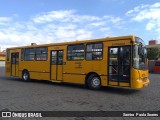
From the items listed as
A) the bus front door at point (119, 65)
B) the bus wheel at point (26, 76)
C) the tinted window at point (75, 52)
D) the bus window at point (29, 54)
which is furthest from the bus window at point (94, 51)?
the bus wheel at point (26, 76)

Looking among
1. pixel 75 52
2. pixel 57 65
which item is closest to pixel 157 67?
pixel 57 65

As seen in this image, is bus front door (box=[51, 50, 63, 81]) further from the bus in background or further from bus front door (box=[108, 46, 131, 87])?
the bus in background

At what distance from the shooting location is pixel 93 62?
14.1m

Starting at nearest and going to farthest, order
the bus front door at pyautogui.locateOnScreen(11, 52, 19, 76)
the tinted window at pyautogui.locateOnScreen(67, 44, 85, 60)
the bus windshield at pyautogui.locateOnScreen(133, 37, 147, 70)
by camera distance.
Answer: the bus windshield at pyautogui.locateOnScreen(133, 37, 147, 70) < the tinted window at pyautogui.locateOnScreen(67, 44, 85, 60) < the bus front door at pyautogui.locateOnScreen(11, 52, 19, 76)

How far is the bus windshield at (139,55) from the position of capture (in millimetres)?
12297

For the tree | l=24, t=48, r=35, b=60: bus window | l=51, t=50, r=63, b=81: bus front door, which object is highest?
the tree

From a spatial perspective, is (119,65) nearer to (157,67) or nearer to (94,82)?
(94,82)

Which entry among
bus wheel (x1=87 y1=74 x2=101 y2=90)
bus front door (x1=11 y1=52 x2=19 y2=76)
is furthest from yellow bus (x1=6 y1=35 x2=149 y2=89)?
bus front door (x1=11 y1=52 x2=19 y2=76)

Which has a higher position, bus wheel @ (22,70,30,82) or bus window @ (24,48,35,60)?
bus window @ (24,48,35,60)

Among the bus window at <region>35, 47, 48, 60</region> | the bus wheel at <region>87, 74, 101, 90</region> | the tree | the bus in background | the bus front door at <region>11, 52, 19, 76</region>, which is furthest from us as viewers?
the tree

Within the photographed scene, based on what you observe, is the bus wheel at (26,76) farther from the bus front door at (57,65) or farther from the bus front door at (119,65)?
the bus front door at (119,65)

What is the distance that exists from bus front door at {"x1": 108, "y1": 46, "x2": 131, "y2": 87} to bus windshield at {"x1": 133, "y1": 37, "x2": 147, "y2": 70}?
0.30 metres

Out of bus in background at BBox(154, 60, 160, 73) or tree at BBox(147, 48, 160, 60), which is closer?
bus in background at BBox(154, 60, 160, 73)

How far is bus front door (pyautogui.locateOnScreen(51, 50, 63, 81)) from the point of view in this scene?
16297mm
